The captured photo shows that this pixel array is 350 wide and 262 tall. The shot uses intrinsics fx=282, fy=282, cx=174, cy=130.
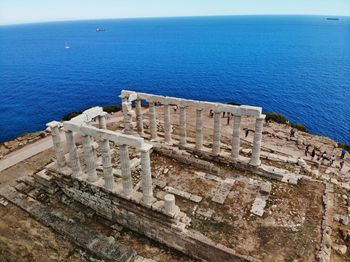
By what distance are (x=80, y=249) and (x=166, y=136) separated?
1399 cm

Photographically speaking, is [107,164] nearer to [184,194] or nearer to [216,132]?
[184,194]

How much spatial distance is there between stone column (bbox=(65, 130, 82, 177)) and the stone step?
3.57 metres

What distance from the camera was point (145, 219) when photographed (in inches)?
802

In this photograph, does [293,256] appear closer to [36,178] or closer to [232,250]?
[232,250]

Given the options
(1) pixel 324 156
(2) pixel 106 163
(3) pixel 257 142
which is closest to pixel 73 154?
(2) pixel 106 163

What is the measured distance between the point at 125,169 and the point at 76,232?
19.2ft

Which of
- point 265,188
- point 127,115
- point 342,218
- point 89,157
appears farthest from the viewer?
point 127,115

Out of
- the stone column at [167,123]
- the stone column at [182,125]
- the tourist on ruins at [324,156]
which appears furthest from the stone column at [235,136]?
the tourist on ruins at [324,156]

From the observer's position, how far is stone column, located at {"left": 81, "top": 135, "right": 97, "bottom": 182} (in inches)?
829

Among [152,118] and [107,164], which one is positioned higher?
[107,164]

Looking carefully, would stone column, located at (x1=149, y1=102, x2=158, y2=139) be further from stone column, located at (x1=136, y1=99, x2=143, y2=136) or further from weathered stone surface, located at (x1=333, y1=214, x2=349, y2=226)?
weathered stone surface, located at (x1=333, y1=214, x2=349, y2=226)

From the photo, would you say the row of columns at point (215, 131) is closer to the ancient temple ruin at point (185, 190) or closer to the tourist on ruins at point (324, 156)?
the ancient temple ruin at point (185, 190)

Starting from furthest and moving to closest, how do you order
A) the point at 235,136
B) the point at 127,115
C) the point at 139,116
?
1. the point at 139,116
2. the point at 127,115
3. the point at 235,136

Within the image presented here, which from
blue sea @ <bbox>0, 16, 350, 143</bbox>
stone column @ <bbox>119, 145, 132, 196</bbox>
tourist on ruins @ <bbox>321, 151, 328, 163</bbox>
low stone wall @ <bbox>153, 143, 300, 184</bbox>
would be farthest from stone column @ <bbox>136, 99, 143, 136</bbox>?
blue sea @ <bbox>0, 16, 350, 143</bbox>
